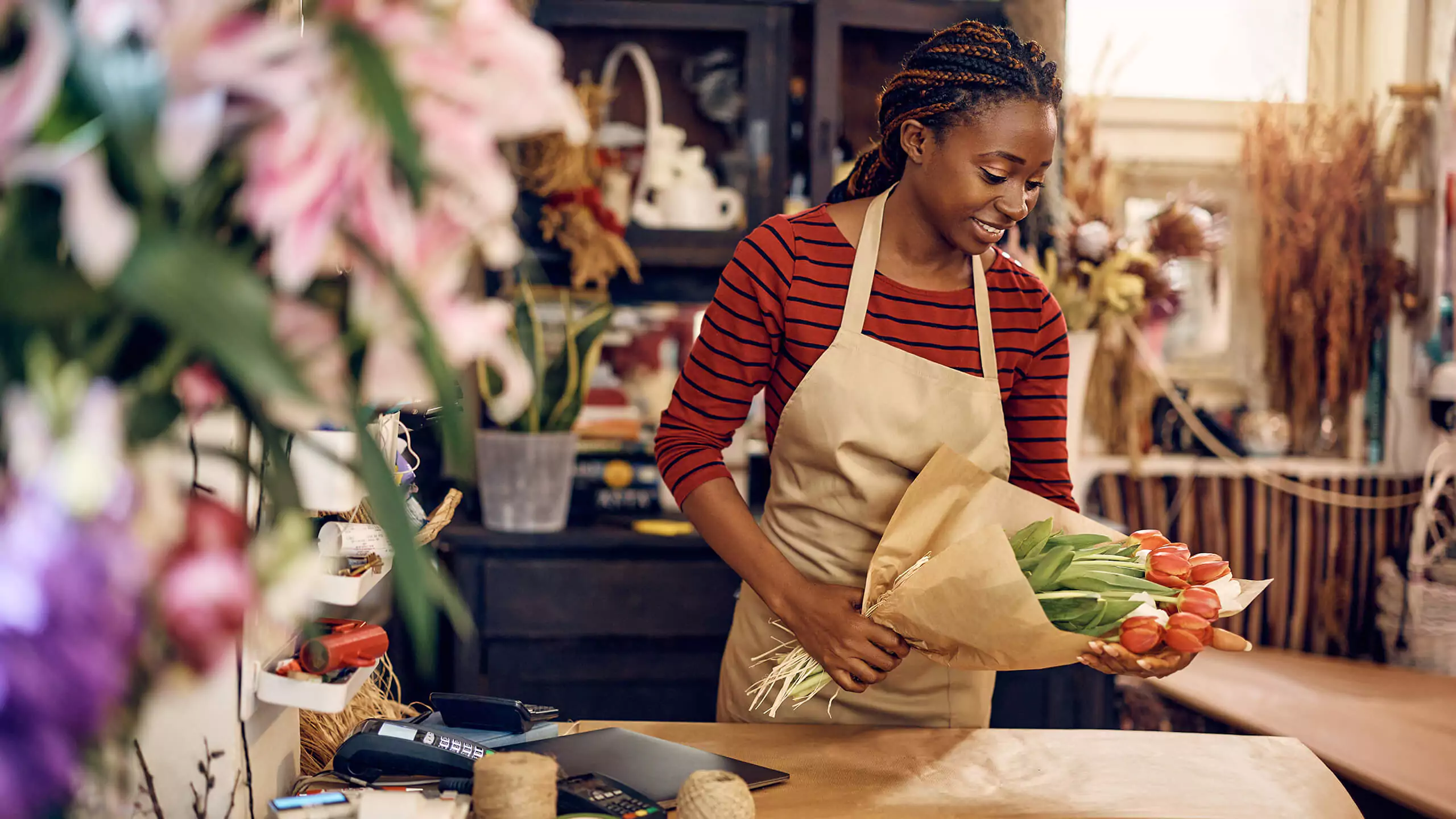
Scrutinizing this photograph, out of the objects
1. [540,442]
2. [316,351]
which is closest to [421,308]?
[316,351]

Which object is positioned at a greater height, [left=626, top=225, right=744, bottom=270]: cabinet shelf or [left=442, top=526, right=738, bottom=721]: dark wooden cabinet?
[left=626, top=225, right=744, bottom=270]: cabinet shelf

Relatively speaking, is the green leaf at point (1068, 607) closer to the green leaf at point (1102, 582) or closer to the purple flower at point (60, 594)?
the green leaf at point (1102, 582)

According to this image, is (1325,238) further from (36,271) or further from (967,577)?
(36,271)

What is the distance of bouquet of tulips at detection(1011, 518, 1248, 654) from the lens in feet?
3.95

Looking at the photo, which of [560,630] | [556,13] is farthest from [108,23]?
[556,13]

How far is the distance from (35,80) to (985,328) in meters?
1.37

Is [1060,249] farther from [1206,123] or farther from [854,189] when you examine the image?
[854,189]

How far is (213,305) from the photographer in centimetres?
39

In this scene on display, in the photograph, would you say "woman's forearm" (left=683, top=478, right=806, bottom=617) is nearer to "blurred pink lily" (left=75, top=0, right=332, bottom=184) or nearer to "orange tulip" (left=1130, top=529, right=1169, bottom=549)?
"orange tulip" (left=1130, top=529, right=1169, bottom=549)

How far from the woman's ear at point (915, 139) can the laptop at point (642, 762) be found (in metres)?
0.80

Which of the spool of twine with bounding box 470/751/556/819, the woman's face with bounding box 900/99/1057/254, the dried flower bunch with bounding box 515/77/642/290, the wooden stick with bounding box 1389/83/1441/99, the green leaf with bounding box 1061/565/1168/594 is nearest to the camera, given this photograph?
the spool of twine with bounding box 470/751/556/819

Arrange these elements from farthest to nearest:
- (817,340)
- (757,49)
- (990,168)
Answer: (757,49)
(817,340)
(990,168)

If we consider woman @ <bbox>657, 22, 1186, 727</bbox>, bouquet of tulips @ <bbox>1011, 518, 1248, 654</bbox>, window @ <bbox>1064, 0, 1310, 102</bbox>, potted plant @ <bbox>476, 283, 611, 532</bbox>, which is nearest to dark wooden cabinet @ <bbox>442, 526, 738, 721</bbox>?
potted plant @ <bbox>476, 283, 611, 532</bbox>

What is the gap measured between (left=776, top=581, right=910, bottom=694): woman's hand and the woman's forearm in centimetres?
2
